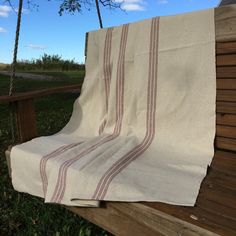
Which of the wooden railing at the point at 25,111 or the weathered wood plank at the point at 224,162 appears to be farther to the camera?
the wooden railing at the point at 25,111

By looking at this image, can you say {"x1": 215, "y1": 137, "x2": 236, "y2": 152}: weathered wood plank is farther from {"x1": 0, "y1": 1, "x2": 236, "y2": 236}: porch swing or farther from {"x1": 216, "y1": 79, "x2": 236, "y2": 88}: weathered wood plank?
{"x1": 216, "y1": 79, "x2": 236, "y2": 88}: weathered wood plank

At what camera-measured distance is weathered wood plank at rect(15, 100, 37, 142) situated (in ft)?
7.67

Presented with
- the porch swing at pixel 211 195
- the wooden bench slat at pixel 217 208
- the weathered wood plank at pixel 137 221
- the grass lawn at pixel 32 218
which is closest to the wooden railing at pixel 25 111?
the porch swing at pixel 211 195

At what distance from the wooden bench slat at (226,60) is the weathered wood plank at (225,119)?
0.95ft

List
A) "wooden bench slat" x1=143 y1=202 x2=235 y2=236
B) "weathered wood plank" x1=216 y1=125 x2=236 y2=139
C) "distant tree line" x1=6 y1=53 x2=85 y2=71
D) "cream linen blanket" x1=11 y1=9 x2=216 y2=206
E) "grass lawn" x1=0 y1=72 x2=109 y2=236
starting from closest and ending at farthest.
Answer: "wooden bench slat" x1=143 y1=202 x2=235 y2=236 < "cream linen blanket" x1=11 y1=9 x2=216 y2=206 < "weathered wood plank" x1=216 y1=125 x2=236 y2=139 < "grass lawn" x1=0 y1=72 x2=109 y2=236 < "distant tree line" x1=6 y1=53 x2=85 y2=71

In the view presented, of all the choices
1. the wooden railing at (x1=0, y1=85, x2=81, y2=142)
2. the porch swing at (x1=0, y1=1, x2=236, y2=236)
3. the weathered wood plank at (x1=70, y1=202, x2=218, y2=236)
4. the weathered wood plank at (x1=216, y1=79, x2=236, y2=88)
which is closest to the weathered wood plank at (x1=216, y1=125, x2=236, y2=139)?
the porch swing at (x1=0, y1=1, x2=236, y2=236)

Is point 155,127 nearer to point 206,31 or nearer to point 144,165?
point 144,165

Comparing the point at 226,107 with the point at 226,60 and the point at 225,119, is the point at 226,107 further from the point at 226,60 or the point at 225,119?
the point at 226,60

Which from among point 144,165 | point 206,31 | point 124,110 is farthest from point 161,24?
point 144,165

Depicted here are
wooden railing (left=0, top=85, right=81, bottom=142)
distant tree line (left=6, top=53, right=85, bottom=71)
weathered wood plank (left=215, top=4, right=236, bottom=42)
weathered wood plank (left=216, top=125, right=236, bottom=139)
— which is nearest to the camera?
weathered wood plank (left=215, top=4, right=236, bottom=42)

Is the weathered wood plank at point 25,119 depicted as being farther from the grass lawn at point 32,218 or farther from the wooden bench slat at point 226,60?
the wooden bench slat at point 226,60

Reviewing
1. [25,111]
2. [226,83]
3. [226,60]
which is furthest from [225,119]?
[25,111]

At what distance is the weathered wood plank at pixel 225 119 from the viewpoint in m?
1.96

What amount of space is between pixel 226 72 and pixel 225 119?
0.89ft
